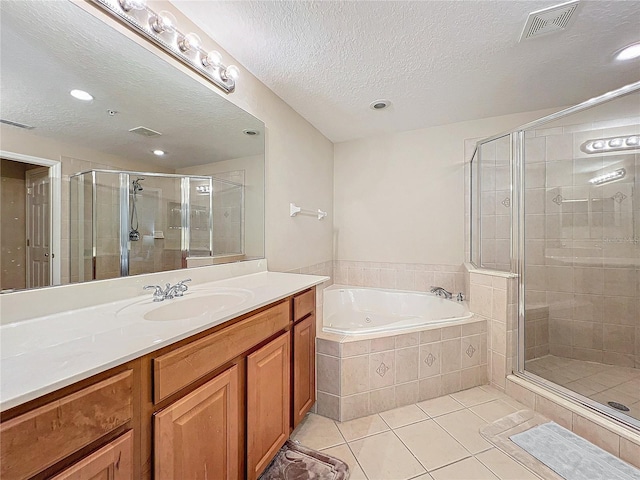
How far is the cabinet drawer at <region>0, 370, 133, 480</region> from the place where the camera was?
51cm

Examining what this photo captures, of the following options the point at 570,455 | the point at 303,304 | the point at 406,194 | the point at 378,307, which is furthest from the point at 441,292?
the point at 303,304

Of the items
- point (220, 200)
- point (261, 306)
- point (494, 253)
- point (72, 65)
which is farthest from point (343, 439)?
point (72, 65)

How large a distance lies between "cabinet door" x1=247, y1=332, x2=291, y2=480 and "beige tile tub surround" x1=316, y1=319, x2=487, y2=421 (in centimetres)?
43

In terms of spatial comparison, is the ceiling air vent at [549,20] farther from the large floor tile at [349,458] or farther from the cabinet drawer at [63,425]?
the large floor tile at [349,458]

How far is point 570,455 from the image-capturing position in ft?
4.78

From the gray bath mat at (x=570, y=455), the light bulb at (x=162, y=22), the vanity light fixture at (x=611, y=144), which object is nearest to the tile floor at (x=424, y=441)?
the gray bath mat at (x=570, y=455)

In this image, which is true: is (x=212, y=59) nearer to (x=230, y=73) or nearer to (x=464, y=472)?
(x=230, y=73)

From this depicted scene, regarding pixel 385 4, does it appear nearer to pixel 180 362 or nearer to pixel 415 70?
pixel 415 70

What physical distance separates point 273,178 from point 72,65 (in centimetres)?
127

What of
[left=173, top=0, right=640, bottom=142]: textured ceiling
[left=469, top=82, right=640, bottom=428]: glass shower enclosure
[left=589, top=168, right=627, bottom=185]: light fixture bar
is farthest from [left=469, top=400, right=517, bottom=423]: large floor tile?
[left=173, top=0, right=640, bottom=142]: textured ceiling

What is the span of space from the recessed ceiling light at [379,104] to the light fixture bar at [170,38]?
1195mm

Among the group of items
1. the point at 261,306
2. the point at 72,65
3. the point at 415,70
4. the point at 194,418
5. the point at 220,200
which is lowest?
the point at 194,418

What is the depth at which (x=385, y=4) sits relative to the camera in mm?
1394

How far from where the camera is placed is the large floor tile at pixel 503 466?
1.35m
